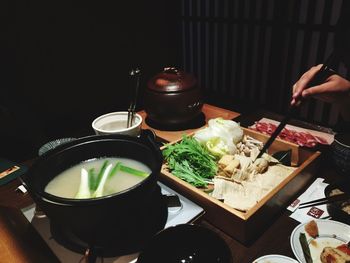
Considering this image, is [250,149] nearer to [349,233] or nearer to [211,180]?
Answer: [211,180]

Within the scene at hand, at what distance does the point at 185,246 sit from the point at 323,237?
64 cm

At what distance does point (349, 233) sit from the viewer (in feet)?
4.11

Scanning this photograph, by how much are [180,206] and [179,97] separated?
113cm

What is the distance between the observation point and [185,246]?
1.11 meters

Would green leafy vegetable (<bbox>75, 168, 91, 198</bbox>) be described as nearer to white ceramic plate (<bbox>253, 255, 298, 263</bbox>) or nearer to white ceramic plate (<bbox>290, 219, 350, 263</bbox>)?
white ceramic plate (<bbox>253, 255, 298, 263</bbox>)

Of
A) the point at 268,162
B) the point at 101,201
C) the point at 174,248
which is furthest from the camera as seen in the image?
the point at 268,162

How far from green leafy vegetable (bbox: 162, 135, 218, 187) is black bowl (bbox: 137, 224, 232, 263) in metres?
0.57

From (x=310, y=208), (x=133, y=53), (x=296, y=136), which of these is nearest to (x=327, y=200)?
(x=310, y=208)

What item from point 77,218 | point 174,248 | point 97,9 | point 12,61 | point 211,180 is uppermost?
point 97,9

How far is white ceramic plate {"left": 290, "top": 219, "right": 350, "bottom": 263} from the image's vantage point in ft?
3.92

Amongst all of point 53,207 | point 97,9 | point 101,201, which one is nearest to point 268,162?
point 101,201

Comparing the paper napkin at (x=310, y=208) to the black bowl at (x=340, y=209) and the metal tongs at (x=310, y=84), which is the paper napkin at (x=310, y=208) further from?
the metal tongs at (x=310, y=84)

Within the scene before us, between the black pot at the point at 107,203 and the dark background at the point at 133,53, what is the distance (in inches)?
45.8

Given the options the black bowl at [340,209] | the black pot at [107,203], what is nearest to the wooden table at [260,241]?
the black bowl at [340,209]
